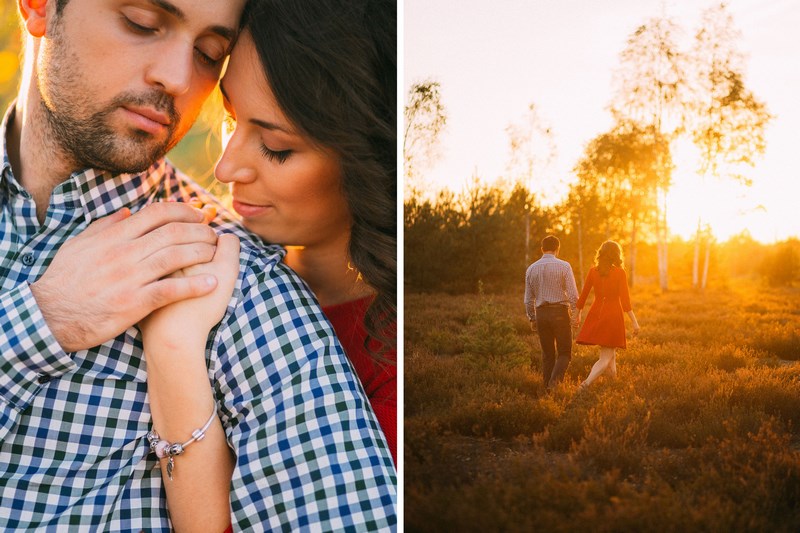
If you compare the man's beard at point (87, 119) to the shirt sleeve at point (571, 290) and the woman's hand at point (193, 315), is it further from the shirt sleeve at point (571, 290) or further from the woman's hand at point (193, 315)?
the shirt sleeve at point (571, 290)

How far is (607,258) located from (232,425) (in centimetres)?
117

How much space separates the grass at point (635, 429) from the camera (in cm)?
175

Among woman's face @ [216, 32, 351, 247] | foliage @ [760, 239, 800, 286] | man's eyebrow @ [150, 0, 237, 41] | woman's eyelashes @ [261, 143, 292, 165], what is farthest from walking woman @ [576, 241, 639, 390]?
man's eyebrow @ [150, 0, 237, 41]

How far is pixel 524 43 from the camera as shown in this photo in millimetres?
2035

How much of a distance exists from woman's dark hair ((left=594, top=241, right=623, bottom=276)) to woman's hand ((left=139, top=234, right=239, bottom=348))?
1.06m

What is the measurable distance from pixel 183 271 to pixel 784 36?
1.74 meters

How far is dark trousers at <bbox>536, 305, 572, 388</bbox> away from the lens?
194 cm

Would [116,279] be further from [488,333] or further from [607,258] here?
[607,258]

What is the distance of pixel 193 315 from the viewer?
1431 mm

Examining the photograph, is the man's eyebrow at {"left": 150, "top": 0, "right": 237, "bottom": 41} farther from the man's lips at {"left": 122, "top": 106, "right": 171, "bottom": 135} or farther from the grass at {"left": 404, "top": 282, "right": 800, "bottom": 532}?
the grass at {"left": 404, "top": 282, "right": 800, "bottom": 532}

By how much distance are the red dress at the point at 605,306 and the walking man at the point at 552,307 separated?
0.13ft

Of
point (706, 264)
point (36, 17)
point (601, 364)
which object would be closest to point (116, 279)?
point (36, 17)

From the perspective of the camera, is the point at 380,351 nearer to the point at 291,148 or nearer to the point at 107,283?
the point at 291,148

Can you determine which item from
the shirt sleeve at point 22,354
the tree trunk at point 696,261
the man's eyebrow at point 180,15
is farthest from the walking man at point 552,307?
the shirt sleeve at point 22,354
